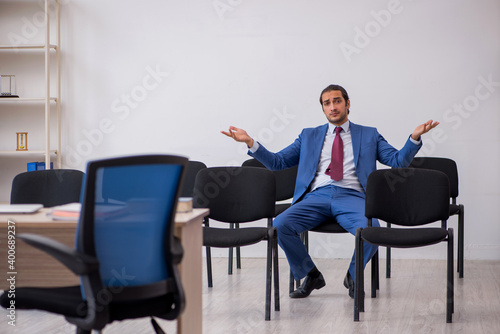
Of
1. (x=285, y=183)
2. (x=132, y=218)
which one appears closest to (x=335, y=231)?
(x=285, y=183)

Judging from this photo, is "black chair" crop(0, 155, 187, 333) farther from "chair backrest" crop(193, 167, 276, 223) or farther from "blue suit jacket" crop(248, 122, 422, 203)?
"blue suit jacket" crop(248, 122, 422, 203)

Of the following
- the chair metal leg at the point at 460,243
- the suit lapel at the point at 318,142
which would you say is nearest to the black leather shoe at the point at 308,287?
the suit lapel at the point at 318,142

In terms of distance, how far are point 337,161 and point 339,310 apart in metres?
1.04

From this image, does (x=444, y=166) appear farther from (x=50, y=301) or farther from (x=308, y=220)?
(x=50, y=301)

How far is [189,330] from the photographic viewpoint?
241 centimetres

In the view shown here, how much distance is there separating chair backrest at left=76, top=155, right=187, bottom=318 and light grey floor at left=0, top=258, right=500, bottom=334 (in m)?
1.11

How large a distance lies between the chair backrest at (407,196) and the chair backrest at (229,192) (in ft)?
2.28

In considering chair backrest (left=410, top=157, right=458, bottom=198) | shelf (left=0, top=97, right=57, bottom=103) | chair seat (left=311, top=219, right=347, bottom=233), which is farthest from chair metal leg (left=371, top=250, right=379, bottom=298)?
shelf (left=0, top=97, right=57, bottom=103)

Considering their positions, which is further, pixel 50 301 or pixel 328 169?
pixel 328 169

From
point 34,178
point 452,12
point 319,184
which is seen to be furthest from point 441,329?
point 452,12

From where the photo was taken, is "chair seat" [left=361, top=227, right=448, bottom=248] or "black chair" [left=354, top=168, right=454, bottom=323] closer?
"chair seat" [left=361, top=227, right=448, bottom=248]

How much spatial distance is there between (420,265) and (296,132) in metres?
1.50

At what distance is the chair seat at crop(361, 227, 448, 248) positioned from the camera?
318cm

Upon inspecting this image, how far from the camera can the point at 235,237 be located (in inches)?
132
